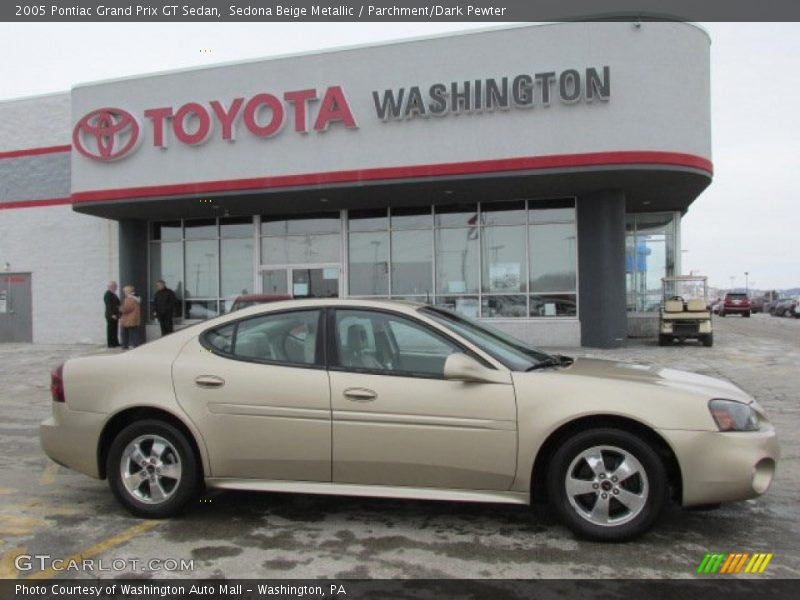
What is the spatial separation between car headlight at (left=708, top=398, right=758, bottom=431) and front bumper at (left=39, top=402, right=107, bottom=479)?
12.8 ft

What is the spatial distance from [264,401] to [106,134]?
14.8m

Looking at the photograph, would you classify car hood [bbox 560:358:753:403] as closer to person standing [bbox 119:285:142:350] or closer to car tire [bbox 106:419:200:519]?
car tire [bbox 106:419:200:519]

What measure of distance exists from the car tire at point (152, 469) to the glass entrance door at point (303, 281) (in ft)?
43.2

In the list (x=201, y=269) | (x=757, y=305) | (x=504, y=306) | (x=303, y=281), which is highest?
(x=201, y=269)

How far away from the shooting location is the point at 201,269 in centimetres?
1889

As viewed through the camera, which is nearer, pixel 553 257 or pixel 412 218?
pixel 553 257

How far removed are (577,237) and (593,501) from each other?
497 inches

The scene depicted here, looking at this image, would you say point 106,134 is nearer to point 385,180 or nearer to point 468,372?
point 385,180

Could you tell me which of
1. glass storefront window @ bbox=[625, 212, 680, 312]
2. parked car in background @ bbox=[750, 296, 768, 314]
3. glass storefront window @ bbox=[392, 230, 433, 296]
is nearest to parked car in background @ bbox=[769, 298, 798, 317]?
parked car in background @ bbox=[750, 296, 768, 314]

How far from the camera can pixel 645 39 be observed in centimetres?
1384

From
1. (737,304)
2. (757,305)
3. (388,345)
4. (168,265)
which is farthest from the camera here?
(757,305)

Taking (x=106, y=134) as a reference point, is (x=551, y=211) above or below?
below

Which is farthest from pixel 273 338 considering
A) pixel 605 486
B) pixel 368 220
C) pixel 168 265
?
pixel 168 265

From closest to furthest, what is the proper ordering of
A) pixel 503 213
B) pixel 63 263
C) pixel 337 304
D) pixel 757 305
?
pixel 337 304
pixel 503 213
pixel 63 263
pixel 757 305
